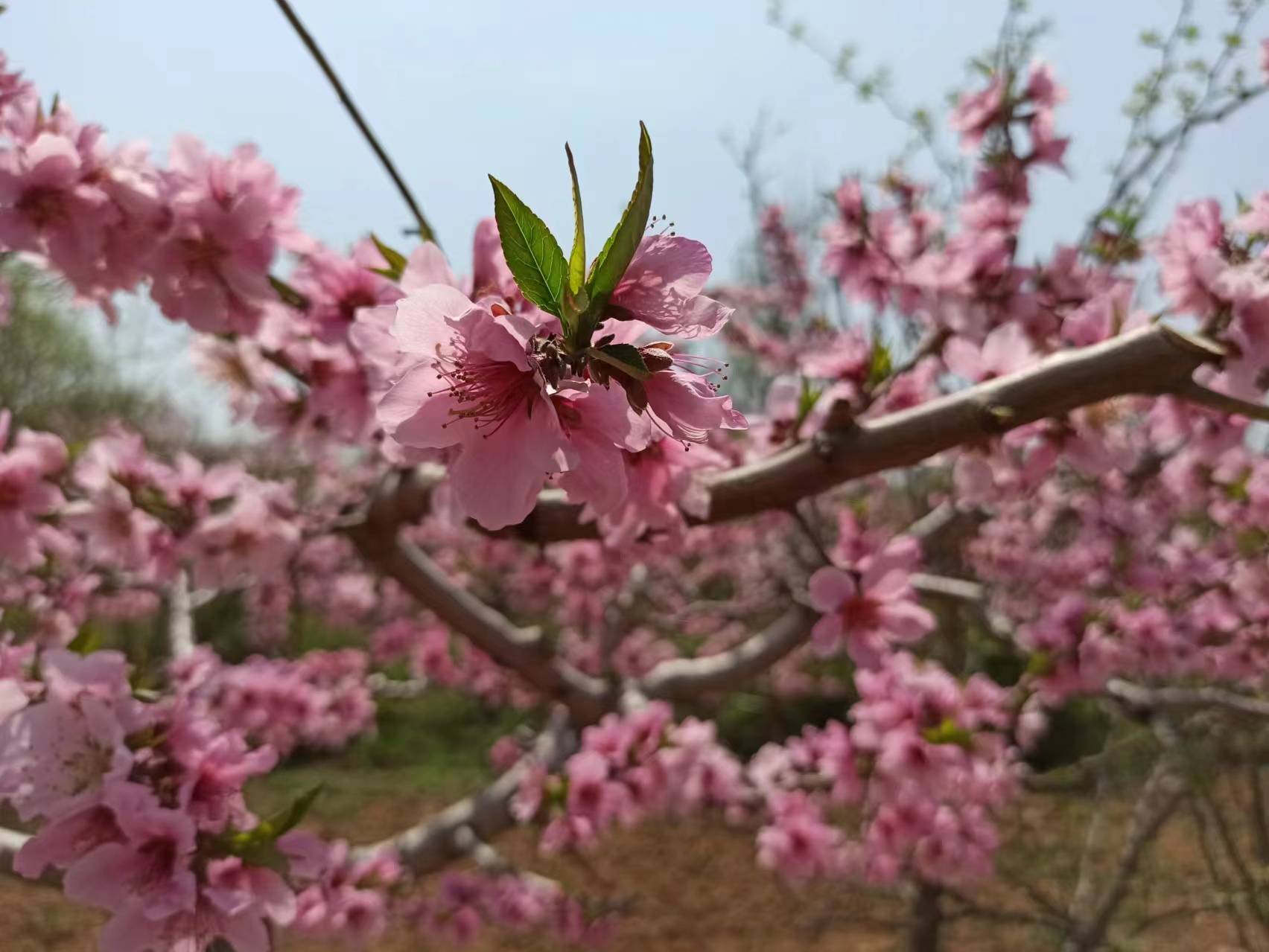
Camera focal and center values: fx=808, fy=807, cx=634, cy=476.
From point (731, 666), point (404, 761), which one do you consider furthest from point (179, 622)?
point (404, 761)

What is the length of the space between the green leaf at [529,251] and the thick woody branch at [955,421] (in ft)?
1.61

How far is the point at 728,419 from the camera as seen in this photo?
0.60m

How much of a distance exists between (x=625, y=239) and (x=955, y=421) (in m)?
0.68

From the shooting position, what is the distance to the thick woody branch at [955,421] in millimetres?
991

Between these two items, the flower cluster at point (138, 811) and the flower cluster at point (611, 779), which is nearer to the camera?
the flower cluster at point (138, 811)

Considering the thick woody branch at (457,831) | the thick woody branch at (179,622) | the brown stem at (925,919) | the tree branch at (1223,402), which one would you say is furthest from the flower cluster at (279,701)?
the brown stem at (925,919)

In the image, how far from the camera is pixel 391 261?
3.50 feet

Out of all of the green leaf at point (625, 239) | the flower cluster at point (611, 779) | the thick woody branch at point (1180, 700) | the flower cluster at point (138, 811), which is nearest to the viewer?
the green leaf at point (625, 239)

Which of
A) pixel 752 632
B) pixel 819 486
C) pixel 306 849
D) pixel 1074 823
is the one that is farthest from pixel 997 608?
pixel 306 849

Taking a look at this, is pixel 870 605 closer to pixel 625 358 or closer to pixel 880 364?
pixel 880 364

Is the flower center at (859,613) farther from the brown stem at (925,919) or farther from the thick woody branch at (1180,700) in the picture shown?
the brown stem at (925,919)

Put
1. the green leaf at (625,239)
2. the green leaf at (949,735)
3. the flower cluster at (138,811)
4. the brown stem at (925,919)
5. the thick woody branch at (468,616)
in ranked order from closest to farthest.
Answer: the green leaf at (625,239)
the flower cluster at (138,811)
the green leaf at (949,735)
the thick woody branch at (468,616)
the brown stem at (925,919)

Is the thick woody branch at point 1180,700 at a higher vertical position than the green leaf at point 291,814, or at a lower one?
higher

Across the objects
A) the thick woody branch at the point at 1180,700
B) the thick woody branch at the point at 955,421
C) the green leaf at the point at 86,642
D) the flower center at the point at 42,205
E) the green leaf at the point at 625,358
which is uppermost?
the flower center at the point at 42,205
